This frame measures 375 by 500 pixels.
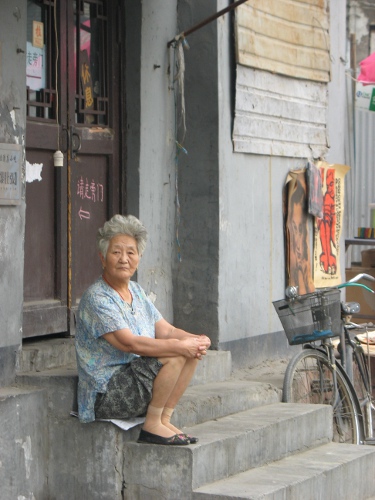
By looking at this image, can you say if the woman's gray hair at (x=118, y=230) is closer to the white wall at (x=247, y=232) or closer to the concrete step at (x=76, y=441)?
the concrete step at (x=76, y=441)

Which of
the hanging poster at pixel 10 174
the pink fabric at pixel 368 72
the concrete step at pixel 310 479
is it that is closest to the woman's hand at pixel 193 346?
the concrete step at pixel 310 479

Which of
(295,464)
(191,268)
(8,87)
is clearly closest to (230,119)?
(191,268)

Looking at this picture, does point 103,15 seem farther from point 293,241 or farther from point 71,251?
point 293,241

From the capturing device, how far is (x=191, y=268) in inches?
294

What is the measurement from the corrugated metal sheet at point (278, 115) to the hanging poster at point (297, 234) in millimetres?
245

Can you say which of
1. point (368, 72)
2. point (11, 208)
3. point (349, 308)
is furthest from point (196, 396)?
point (368, 72)

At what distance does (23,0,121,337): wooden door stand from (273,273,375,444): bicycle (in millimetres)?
1382

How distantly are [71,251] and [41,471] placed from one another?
1508mm

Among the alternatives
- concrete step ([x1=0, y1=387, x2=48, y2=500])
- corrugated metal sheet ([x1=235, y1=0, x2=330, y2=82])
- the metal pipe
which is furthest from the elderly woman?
corrugated metal sheet ([x1=235, y1=0, x2=330, y2=82])

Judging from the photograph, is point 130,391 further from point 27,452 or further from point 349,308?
point 349,308

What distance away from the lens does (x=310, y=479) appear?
580cm

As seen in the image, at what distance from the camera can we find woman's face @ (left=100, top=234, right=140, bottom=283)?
5.64 metres

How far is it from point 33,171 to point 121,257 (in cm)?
114

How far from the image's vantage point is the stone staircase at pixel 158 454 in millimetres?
5555
